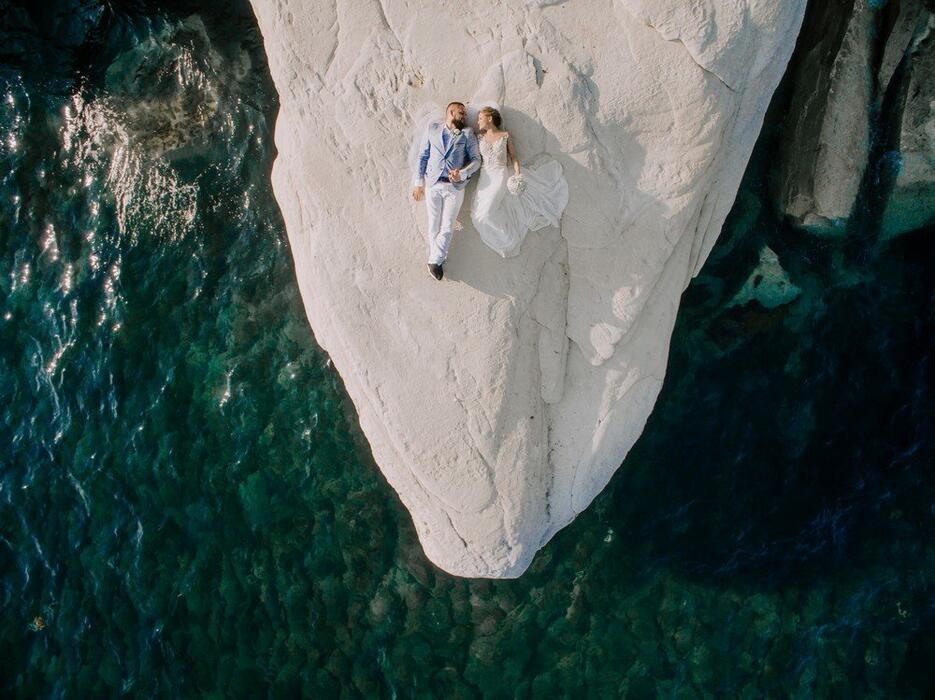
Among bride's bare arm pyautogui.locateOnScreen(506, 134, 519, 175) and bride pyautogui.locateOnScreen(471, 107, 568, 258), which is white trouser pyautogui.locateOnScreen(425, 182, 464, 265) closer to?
bride pyautogui.locateOnScreen(471, 107, 568, 258)

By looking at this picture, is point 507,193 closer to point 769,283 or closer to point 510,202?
point 510,202

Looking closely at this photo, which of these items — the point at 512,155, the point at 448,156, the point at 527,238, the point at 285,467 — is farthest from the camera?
the point at 285,467

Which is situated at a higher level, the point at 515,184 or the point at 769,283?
the point at 769,283

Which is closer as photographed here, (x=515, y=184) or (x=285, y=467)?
(x=515, y=184)

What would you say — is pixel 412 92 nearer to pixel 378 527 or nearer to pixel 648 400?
pixel 648 400

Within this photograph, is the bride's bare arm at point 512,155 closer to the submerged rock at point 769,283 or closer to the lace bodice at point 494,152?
the lace bodice at point 494,152

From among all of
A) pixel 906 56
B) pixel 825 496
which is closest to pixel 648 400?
Answer: pixel 825 496

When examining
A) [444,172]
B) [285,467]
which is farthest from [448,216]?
[285,467]

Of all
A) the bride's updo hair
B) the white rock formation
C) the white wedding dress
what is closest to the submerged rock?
the white rock formation
